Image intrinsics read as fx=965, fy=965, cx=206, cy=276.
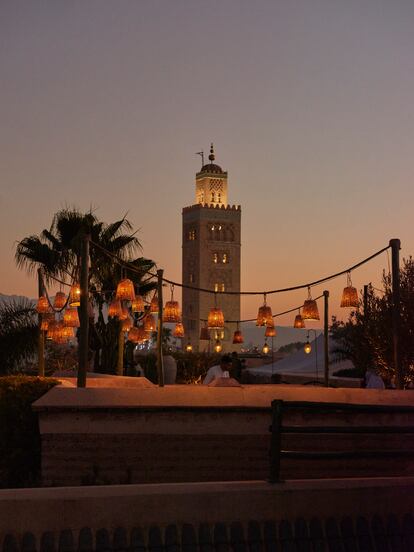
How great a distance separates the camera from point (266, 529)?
27.4 feet

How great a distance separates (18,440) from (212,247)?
125 m

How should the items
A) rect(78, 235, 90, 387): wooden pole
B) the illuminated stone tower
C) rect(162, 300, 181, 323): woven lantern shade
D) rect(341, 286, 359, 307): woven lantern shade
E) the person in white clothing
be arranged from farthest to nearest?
1. the illuminated stone tower
2. rect(162, 300, 181, 323): woven lantern shade
3. rect(341, 286, 359, 307): woven lantern shade
4. the person in white clothing
5. rect(78, 235, 90, 387): wooden pole

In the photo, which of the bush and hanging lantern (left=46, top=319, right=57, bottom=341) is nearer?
the bush

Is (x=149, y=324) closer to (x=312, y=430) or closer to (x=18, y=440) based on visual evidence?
(x=18, y=440)

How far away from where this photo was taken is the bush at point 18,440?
12461 millimetres

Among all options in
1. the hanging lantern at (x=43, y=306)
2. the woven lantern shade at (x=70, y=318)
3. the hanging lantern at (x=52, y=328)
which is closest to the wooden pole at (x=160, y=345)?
the hanging lantern at (x=52, y=328)

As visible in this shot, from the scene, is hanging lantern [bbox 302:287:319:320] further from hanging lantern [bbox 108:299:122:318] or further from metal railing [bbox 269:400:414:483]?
metal railing [bbox 269:400:414:483]

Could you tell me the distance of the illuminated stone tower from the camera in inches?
5315

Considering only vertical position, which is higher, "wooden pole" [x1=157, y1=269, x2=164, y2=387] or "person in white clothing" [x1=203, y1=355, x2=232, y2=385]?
"wooden pole" [x1=157, y1=269, x2=164, y2=387]

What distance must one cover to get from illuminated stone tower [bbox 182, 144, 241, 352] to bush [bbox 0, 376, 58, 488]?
119 m

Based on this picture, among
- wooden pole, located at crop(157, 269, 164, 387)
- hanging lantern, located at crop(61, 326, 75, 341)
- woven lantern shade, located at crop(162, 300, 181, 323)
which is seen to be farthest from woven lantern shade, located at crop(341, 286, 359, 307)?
hanging lantern, located at crop(61, 326, 75, 341)

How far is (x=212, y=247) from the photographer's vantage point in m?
138

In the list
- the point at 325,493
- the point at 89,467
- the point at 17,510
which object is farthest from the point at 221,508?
the point at 89,467

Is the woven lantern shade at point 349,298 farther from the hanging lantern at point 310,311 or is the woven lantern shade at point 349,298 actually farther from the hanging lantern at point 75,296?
the hanging lantern at point 75,296
